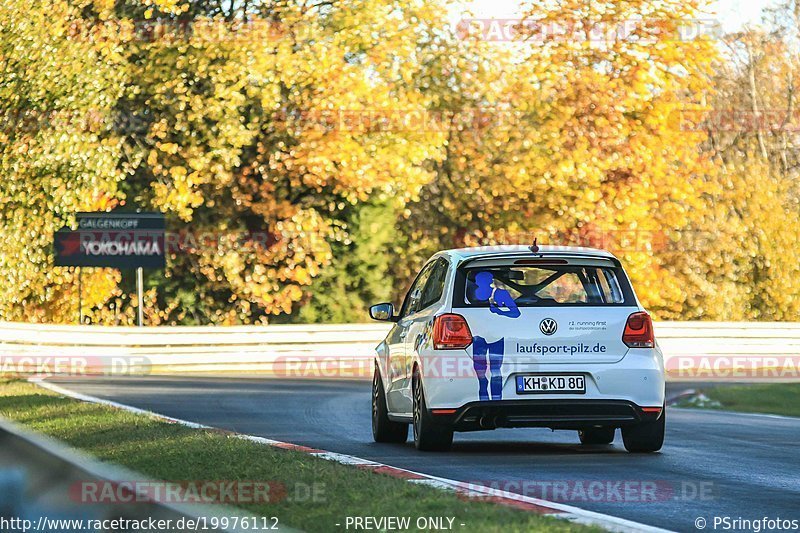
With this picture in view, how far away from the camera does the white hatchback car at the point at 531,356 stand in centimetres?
1199

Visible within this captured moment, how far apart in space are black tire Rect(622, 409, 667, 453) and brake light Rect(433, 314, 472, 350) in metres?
1.58

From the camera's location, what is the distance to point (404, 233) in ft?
122

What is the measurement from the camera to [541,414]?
12.0 meters

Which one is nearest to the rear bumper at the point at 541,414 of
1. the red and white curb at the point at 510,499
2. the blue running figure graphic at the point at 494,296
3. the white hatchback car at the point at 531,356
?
the white hatchback car at the point at 531,356

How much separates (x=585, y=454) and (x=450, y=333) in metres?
1.63

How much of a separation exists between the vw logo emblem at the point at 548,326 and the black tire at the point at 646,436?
43.1 inches

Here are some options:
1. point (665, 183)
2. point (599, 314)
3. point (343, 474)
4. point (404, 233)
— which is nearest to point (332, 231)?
point (404, 233)

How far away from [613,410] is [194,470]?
3589mm

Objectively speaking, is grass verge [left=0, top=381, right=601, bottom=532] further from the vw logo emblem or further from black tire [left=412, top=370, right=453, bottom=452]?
the vw logo emblem

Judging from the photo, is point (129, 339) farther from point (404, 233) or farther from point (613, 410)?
point (613, 410)
